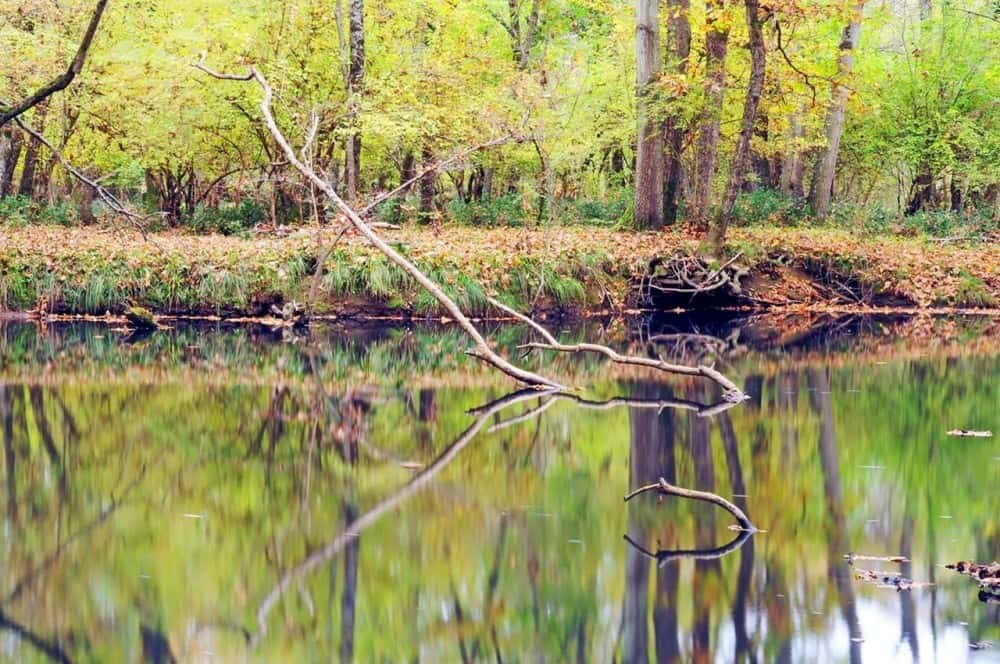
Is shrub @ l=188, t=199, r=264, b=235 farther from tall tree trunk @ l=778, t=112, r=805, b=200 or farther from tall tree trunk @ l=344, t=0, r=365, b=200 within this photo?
tall tree trunk @ l=778, t=112, r=805, b=200

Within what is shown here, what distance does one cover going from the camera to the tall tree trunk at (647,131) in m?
21.2

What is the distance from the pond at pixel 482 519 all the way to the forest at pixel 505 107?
8202mm

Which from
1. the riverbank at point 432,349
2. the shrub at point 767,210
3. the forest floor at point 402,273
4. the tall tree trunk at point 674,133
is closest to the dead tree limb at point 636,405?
the riverbank at point 432,349

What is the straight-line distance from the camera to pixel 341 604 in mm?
5324

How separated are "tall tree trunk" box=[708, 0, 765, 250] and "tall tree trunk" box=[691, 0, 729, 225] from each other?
3.64 ft

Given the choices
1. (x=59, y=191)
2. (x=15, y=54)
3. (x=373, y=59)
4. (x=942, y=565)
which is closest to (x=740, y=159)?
(x=373, y=59)

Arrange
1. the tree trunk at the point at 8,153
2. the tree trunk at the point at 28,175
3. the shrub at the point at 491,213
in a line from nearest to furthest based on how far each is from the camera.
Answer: the shrub at the point at 491,213 < the tree trunk at the point at 8,153 < the tree trunk at the point at 28,175

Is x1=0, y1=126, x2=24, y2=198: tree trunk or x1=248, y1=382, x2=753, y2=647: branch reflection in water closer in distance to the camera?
x1=248, y1=382, x2=753, y2=647: branch reflection in water

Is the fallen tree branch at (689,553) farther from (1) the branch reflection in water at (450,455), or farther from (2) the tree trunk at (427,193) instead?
(2) the tree trunk at (427,193)

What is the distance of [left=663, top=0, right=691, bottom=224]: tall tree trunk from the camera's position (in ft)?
72.0

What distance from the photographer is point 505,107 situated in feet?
72.3

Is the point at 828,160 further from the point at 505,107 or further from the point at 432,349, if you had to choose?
the point at 432,349

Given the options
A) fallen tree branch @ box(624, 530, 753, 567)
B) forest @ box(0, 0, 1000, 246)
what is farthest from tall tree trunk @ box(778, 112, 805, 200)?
fallen tree branch @ box(624, 530, 753, 567)

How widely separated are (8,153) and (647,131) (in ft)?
48.7
